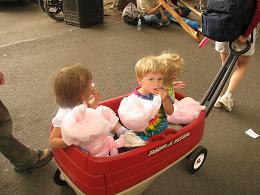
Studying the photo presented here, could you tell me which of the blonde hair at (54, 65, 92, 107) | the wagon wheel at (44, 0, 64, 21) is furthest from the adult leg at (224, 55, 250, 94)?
the wagon wheel at (44, 0, 64, 21)

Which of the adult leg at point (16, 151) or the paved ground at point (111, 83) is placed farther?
the paved ground at point (111, 83)

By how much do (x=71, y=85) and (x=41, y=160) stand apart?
75cm

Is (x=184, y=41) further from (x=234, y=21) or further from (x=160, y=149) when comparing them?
(x=160, y=149)

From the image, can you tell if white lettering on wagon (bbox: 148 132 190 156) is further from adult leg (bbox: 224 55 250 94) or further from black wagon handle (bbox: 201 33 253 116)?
adult leg (bbox: 224 55 250 94)

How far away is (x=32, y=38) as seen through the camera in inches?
144

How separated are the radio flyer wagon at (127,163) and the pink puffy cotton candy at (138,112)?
10 cm

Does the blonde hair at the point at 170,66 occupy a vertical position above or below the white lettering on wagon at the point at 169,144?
→ above

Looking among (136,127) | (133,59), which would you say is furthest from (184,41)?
(136,127)

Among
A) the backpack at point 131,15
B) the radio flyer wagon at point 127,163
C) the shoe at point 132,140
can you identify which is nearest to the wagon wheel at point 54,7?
the backpack at point 131,15

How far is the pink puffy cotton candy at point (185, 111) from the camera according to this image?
5.25ft

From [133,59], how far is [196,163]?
1654 millimetres

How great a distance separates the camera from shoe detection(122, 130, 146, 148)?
1385 millimetres

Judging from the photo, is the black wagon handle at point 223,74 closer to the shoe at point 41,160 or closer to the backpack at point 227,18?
the backpack at point 227,18

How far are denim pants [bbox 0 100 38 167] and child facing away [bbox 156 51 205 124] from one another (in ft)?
2.63
